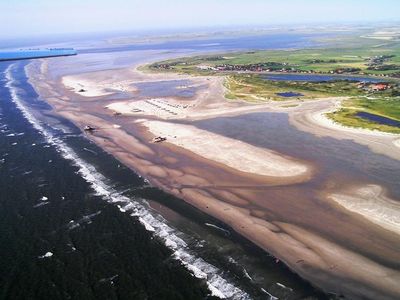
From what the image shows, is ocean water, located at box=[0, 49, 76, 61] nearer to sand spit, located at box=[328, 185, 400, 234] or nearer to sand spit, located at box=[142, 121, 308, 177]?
sand spit, located at box=[142, 121, 308, 177]

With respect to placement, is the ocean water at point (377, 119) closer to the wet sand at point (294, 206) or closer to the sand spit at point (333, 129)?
the sand spit at point (333, 129)

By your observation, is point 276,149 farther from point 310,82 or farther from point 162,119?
point 310,82

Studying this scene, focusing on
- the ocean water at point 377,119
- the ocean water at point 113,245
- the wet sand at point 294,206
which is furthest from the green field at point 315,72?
the ocean water at point 113,245

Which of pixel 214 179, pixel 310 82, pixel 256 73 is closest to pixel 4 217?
pixel 214 179

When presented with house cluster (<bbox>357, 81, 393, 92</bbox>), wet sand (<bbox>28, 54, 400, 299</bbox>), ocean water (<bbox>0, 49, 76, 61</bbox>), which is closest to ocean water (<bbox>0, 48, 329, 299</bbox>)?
wet sand (<bbox>28, 54, 400, 299</bbox>)

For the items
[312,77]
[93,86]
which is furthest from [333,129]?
[93,86]

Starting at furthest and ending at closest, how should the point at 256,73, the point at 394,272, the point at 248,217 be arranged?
the point at 256,73, the point at 248,217, the point at 394,272
